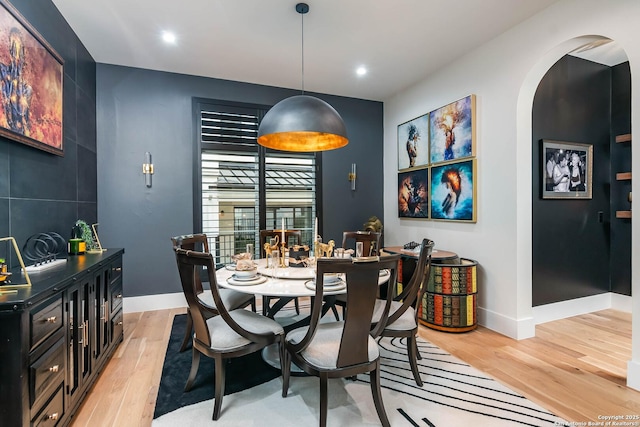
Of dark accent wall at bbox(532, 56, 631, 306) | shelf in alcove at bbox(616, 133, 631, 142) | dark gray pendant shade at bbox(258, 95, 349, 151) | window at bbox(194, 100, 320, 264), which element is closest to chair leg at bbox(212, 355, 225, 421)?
dark gray pendant shade at bbox(258, 95, 349, 151)

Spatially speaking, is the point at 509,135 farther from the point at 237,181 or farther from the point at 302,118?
the point at 237,181

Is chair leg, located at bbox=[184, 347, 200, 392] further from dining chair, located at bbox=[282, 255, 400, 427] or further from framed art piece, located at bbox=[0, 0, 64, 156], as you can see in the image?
framed art piece, located at bbox=[0, 0, 64, 156]

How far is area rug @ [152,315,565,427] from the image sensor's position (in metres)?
1.91

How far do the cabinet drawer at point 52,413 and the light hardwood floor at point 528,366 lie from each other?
0.27 meters

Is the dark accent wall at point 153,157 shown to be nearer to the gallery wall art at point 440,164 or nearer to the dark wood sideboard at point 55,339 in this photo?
the dark wood sideboard at point 55,339

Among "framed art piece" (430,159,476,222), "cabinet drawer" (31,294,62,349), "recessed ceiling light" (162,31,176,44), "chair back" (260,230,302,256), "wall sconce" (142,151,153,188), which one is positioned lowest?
"cabinet drawer" (31,294,62,349)

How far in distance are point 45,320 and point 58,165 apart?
5.88ft

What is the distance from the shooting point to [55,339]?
1698 mm

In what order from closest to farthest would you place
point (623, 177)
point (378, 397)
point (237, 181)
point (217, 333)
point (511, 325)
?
point (378, 397) < point (217, 333) < point (511, 325) < point (623, 177) < point (237, 181)

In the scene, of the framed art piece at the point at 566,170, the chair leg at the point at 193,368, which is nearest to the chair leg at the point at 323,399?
the chair leg at the point at 193,368

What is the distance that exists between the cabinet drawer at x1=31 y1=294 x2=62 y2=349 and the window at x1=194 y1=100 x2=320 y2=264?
8.25ft

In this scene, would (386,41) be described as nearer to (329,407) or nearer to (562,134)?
(562,134)

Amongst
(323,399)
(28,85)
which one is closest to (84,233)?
(28,85)

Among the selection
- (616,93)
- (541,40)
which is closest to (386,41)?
(541,40)
